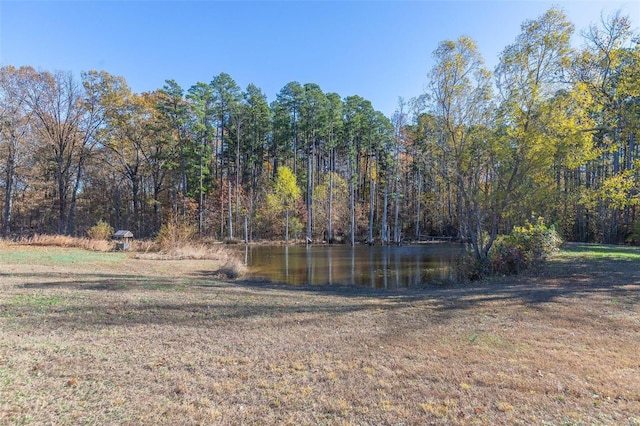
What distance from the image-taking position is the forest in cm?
1391

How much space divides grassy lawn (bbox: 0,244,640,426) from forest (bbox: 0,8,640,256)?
7788mm

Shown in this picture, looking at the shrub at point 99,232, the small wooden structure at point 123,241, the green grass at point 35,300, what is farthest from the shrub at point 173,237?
the green grass at point 35,300

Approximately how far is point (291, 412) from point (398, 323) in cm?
382

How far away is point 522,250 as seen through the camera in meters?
13.7

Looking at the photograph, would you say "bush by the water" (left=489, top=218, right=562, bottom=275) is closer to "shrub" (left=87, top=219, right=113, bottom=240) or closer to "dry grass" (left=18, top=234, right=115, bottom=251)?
"dry grass" (left=18, top=234, right=115, bottom=251)

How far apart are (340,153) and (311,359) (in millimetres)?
47151

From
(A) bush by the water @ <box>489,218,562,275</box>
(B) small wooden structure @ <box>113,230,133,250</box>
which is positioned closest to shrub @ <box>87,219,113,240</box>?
(B) small wooden structure @ <box>113,230,133,250</box>

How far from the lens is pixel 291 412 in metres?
3.36

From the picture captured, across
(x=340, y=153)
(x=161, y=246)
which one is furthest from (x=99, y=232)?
(x=340, y=153)

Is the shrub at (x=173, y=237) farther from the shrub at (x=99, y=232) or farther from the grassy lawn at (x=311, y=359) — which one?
the grassy lawn at (x=311, y=359)

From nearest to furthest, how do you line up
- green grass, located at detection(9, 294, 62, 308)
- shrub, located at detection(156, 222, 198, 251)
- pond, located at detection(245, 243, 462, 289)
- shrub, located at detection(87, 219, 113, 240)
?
1. green grass, located at detection(9, 294, 62, 308)
2. pond, located at detection(245, 243, 462, 289)
3. shrub, located at detection(156, 222, 198, 251)
4. shrub, located at detection(87, 219, 113, 240)

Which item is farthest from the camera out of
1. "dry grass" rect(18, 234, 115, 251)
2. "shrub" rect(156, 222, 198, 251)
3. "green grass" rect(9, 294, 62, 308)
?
"dry grass" rect(18, 234, 115, 251)

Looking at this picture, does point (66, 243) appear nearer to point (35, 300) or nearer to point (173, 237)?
point (173, 237)

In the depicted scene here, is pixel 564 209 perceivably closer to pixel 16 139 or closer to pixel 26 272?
pixel 26 272
